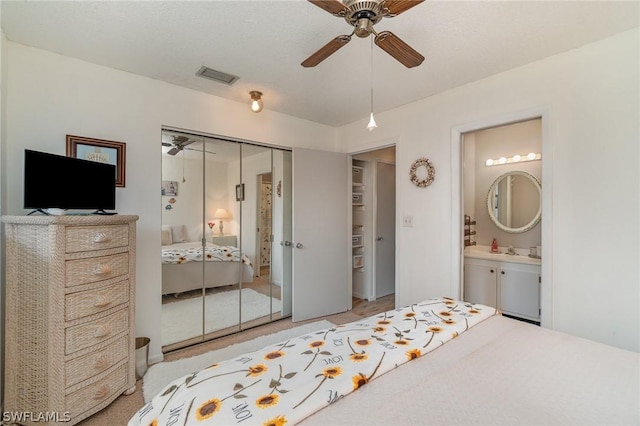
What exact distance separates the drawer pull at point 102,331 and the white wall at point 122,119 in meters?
0.59

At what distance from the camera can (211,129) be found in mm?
2852

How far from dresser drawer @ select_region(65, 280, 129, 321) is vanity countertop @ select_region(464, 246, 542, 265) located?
3.48m

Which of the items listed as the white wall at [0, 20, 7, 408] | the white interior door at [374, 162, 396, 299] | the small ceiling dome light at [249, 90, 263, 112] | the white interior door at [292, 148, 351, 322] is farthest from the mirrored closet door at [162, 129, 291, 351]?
the white interior door at [374, 162, 396, 299]

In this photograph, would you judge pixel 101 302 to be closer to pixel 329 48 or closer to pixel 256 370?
pixel 256 370

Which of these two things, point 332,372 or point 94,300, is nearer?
point 332,372

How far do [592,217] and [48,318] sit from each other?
3516 millimetres

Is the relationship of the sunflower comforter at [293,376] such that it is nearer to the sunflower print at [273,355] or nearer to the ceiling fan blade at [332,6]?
the sunflower print at [273,355]

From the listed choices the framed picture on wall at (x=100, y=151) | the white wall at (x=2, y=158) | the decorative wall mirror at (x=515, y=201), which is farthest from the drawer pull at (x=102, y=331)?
the decorative wall mirror at (x=515, y=201)

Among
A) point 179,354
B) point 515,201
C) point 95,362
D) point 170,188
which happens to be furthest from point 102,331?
point 515,201

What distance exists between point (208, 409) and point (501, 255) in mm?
3515

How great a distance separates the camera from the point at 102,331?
6.05 ft

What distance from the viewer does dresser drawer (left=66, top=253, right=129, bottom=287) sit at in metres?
1.70

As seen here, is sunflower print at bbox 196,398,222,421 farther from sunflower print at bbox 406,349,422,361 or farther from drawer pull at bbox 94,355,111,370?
drawer pull at bbox 94,355,111,370

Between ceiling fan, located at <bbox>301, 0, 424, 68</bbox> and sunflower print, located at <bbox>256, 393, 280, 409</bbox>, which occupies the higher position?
ceiling fan, located at <bbox>301, 0, 424, 68</bbox>
